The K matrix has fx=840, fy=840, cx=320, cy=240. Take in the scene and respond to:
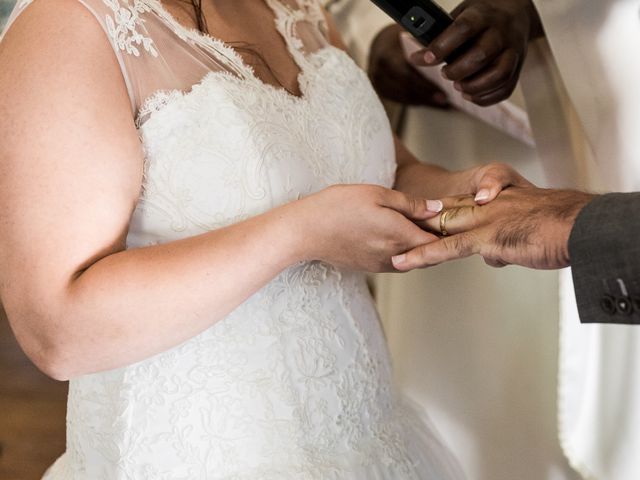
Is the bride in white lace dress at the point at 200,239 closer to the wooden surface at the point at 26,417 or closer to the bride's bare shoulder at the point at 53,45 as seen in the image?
the bride's bare shoulder at the point at 53,45

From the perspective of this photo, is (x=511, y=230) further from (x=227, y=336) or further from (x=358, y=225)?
(x=227, y=336)

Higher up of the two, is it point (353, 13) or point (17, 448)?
point (353, 13)

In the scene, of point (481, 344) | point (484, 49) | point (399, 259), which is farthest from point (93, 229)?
point (481, 344)

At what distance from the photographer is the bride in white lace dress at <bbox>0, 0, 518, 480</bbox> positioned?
979 millimetres

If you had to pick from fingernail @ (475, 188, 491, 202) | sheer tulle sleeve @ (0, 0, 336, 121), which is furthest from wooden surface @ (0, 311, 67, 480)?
fingernail @ (475, 188, 491, 202)

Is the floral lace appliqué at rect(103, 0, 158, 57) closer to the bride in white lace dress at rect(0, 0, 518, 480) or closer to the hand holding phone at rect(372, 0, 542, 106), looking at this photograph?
the bride in white lace dress at rect(0, 0, 518, 480)

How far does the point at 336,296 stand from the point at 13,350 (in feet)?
7.94

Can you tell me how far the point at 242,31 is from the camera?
4.29ft

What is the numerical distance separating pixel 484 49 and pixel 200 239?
2.39ft

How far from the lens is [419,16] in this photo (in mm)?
1373

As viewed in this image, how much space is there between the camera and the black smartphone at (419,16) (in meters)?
1.30

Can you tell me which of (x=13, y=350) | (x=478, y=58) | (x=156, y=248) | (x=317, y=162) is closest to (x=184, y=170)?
(x=156, y=248)

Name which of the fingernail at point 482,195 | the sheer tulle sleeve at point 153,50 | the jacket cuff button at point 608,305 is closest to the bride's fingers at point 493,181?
the fingernail at point 482,195

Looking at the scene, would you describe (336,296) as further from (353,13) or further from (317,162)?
(353,13)
